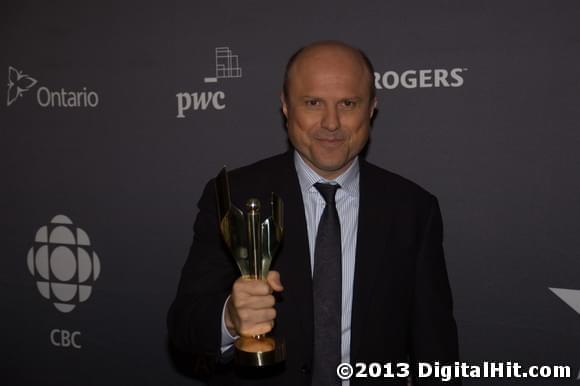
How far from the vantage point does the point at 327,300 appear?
66.4 inches

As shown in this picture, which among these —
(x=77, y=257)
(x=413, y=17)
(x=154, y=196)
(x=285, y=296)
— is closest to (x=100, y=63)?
(x=154, y=196)

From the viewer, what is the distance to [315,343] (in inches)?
66.4

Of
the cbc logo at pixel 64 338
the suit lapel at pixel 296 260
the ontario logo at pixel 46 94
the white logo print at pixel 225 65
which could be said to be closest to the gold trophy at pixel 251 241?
the suit lapel at pixel 296 260

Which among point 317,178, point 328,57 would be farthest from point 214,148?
point 328,57

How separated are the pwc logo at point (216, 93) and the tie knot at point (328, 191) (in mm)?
966

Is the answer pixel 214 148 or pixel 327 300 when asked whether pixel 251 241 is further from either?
pixel 214 148

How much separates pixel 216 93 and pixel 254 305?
1.53 meters

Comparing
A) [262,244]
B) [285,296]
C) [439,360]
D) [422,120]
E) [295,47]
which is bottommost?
[439,360]

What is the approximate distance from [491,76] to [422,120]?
0.30m

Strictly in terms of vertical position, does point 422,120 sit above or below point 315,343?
above

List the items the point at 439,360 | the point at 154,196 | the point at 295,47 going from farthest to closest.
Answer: the point at 154,196, the point at 295,47, the point at 439,360

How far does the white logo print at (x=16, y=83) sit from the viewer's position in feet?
9.65

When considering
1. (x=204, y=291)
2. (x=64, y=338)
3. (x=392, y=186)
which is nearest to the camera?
(x=204, y=291)

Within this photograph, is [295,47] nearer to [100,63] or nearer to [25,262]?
[100,63]
